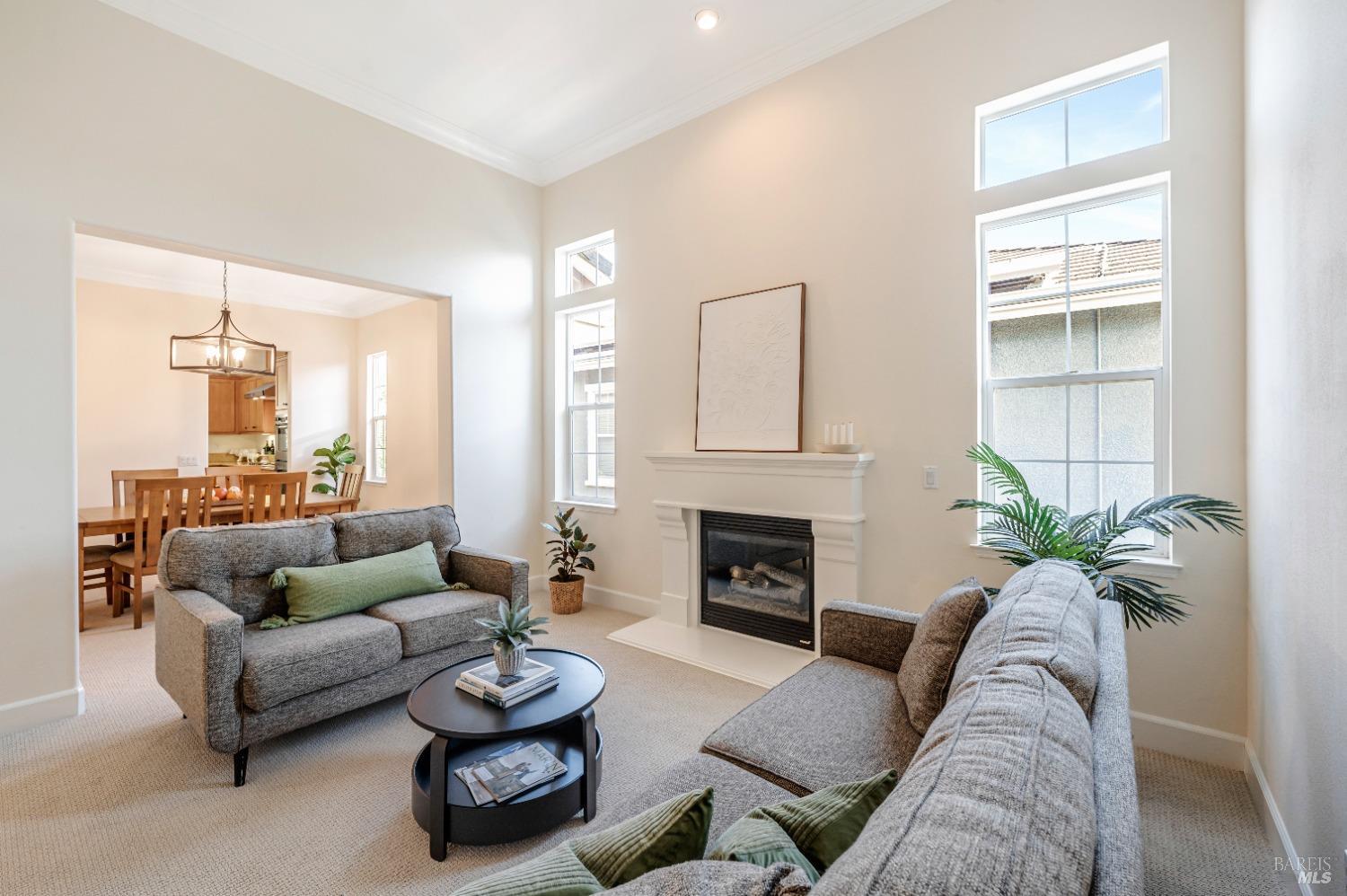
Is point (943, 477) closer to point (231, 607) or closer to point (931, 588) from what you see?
point (931, 588)

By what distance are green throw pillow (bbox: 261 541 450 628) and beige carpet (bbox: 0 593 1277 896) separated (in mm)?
510

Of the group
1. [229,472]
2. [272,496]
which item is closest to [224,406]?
[229,472]

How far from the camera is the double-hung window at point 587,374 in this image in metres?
4.74

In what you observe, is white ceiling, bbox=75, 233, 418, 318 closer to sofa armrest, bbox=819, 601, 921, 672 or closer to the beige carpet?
the beige carpet

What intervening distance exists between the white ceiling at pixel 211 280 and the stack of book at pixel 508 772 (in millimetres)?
4283

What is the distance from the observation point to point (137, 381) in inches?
232

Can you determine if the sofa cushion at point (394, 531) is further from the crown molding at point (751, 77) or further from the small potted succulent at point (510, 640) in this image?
the crown molding at point (751, 77)

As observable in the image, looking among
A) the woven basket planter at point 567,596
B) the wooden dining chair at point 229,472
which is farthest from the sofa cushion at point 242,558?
the wooden dining chair at point 229,472

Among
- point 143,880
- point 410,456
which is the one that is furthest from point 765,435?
point 410,456

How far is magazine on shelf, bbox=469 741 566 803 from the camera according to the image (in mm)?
1934

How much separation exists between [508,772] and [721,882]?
1638 mm

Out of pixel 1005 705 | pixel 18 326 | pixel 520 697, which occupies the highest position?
pixel 18 326

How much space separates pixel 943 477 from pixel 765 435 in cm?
105

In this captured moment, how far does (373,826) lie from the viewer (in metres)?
2.02
